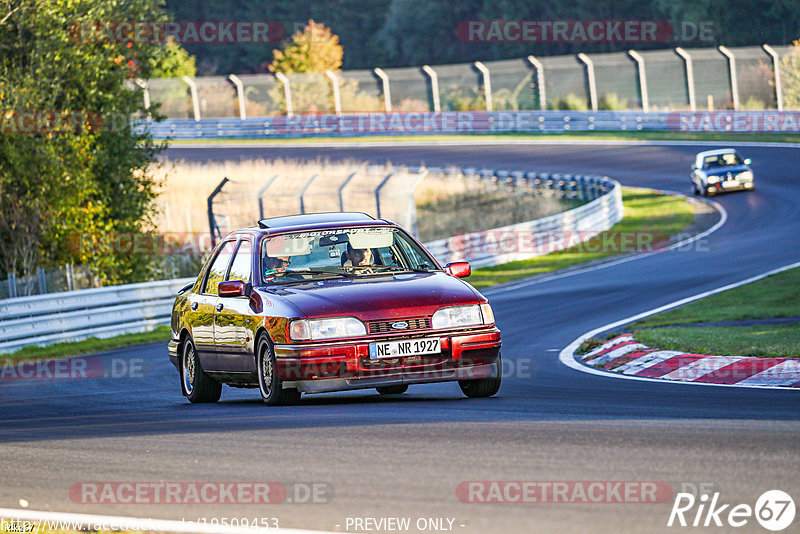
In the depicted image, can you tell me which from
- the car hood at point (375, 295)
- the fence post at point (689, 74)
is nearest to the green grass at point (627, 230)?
the car hood at point (375, 295)

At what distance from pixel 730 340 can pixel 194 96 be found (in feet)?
172

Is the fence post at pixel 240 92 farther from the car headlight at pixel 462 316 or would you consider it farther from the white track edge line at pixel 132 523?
the white track edge line at pixel 132 523

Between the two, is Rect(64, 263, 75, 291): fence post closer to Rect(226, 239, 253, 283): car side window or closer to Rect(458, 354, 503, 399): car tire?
Rect(226, 239, 253, 283): car side window

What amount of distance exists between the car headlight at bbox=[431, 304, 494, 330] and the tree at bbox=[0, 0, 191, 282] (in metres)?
15.9

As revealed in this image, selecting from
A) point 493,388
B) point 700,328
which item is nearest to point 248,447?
point 493,388

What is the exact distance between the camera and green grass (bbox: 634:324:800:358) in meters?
11.6

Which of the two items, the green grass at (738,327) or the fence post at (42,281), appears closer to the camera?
the green grass at (738,327)

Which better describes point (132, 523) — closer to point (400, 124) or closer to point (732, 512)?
point (732, 512)

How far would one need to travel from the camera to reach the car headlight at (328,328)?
911 cm

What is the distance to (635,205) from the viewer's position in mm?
37438
